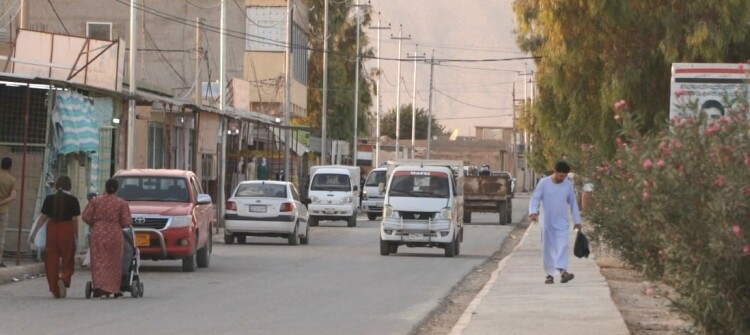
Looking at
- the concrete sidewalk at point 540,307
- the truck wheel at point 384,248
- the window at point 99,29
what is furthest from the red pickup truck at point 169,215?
the window at point 99,29

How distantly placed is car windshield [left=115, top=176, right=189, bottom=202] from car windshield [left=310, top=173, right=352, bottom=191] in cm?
2655

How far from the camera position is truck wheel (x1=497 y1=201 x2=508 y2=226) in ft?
178

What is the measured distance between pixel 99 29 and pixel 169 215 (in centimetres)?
4331

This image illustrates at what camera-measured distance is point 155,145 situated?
45.6 m

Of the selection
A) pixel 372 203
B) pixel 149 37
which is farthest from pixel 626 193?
pixel 149 37

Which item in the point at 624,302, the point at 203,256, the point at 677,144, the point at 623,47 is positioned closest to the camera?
the point at 677,144

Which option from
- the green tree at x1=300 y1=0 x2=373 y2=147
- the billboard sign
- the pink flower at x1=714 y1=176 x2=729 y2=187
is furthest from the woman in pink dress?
the green tree at x1=300 y1=0 x2=373 y2=147

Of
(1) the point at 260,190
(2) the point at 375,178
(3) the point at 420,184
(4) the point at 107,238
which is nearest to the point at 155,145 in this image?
(1) the point at 260,190

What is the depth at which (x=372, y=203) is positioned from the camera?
58.7 m

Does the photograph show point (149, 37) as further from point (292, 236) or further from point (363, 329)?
point (363, 329)

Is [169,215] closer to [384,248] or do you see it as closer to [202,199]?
[202,199]

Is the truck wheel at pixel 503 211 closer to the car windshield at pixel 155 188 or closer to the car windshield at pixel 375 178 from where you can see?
the car windshield at pixel 375 178

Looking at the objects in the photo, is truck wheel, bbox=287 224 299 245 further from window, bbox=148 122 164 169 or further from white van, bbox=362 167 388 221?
white van, bbox=362 167 388 221

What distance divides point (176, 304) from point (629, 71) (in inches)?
424
